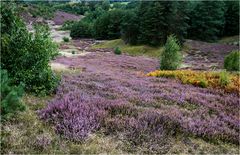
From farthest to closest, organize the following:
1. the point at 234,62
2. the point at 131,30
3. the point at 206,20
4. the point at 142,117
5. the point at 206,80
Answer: the point at 206,20, the point at 131,30, the point at 234,62, the point at 206,80, the point at 142,117

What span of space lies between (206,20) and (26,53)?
8317 cm

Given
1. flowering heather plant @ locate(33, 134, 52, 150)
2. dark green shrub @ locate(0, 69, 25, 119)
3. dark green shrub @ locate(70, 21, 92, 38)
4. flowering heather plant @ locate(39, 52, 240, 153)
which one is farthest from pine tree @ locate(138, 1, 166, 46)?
dark green shrub @ locate(0, 69, 25, 119)

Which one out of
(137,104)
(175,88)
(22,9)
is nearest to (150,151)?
(137,104)

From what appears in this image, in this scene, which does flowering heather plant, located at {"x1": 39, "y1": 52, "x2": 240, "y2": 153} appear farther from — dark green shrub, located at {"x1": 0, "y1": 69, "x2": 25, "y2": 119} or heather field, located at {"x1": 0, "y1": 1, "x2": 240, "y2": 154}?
dark green shrub, located at {"x1": 0, "y1": 69, "x2": 25, "y2": 119}

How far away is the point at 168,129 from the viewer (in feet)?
31.2

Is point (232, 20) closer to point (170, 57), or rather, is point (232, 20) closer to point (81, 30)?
point (81, 30)

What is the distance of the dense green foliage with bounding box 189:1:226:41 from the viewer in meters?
88.8

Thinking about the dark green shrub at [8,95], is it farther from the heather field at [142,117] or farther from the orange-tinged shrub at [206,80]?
the orange-tinged shrub at [206,80]

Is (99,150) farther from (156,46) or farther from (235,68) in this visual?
(156,46)

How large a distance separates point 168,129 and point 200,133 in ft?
3.21

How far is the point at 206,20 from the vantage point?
88.7 meters

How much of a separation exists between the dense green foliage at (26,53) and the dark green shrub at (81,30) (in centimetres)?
10152

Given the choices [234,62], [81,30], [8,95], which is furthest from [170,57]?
[81,30]

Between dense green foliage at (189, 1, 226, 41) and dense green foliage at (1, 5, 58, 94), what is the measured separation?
81.2 metres
